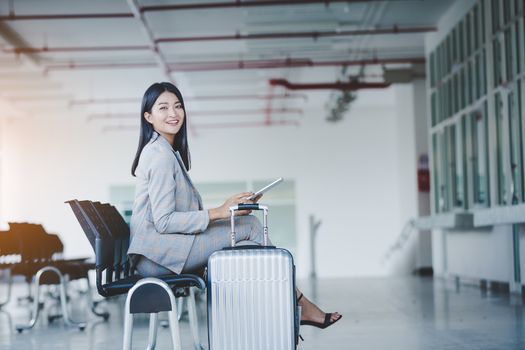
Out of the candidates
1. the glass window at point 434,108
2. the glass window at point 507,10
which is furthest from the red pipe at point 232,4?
the glass window at point 434,108

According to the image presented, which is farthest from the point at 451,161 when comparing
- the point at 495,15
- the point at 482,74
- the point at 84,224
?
the point at 84,224

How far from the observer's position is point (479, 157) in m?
8.63

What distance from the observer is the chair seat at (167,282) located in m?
2.57

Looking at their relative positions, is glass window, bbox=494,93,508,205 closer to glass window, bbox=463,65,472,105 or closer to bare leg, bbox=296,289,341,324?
glass window, bbox=463,65,472,105

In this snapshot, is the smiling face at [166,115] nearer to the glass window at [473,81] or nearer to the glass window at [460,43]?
the glass window at [473,81]

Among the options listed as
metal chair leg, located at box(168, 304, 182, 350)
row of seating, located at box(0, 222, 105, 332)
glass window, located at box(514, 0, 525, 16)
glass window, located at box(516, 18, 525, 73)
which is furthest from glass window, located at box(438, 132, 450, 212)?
metal chair leg, located at box(168, 304, 182, 350)

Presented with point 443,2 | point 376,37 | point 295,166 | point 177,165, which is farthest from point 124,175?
point 177,165

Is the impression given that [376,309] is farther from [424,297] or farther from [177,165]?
[177,165]

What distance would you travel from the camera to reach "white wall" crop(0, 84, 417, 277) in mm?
17172

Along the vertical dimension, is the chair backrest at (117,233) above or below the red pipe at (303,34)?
below

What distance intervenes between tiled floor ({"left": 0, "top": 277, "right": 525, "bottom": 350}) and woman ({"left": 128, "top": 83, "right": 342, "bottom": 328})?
4.39 feet

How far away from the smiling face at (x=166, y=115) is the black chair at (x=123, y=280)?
1.12ft

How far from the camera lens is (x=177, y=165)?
2670 mm

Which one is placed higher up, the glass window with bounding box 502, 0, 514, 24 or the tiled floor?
the glass window with bounding box 502, 0, 514, 24
